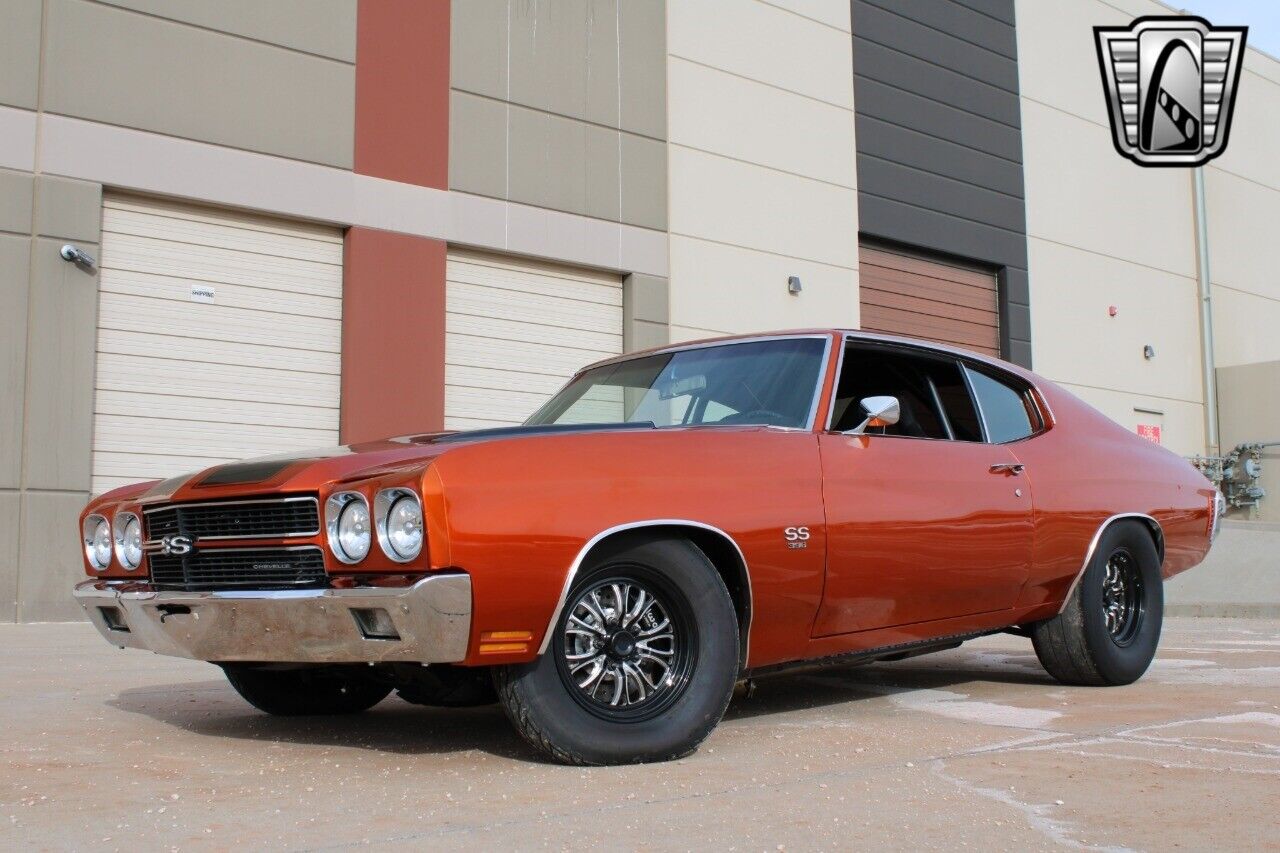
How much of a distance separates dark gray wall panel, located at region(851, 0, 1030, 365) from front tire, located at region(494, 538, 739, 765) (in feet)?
48.8

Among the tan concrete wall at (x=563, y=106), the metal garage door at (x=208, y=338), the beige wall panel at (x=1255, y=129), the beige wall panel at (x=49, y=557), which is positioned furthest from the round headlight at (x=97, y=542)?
the beige wall panel at (x=1255, y=129)

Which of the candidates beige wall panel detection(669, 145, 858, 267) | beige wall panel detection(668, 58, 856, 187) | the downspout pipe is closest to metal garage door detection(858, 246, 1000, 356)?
beige wall panel detection(669, 145, 858, 267)

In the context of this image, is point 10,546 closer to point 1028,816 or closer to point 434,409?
point 434,409

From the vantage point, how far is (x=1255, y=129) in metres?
25.6

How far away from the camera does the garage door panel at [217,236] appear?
11.9 metres

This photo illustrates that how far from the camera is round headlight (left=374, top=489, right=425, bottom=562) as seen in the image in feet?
11.3

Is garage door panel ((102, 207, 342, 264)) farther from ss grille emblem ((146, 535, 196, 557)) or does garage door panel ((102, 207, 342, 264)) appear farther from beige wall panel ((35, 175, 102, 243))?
ss grille emblem ((146, 535, 196, 557))

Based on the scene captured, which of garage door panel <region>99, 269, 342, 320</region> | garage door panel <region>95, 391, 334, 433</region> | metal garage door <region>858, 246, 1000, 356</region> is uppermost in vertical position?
metal garage door <region>858, 246, 1000, 356</region>

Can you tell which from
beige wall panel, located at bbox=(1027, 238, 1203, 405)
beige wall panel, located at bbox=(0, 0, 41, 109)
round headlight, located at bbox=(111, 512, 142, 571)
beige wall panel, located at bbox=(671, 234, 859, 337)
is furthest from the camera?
beige wall panel, located at bbox=(1027, 238, 1203, 405)

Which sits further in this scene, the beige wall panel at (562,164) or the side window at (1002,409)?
the beige wall panel at (562,164)

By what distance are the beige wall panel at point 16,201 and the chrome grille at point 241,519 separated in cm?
826

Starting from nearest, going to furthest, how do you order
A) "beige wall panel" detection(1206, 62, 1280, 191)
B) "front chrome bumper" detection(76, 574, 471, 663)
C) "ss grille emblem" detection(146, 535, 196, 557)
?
"front chrome bumper" detection(76, 574, 471, 663) → "ss grille emblem" detection(146, 535, 196, 557) → "beige wall panel" detection(1206, 62, 1280, 191)

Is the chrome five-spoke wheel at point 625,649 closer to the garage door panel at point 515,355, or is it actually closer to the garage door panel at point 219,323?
the garage door panel at point 219,323

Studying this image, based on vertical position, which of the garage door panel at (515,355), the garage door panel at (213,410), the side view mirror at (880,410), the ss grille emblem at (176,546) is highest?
the garage door panel at (515,355)
